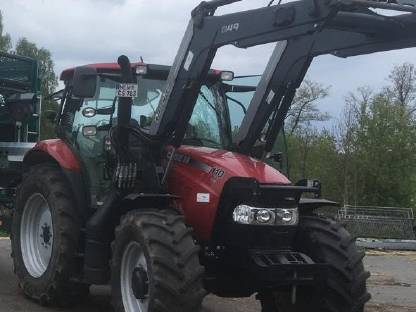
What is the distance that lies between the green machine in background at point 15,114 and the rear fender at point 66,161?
1.80 m

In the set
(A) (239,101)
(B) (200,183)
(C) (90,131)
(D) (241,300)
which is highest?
(A) (239,101)

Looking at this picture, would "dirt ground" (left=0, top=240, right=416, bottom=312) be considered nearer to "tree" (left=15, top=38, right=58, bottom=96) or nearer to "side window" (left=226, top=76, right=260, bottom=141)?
"side window" (left=226, top=76, right=260, bottom=141)

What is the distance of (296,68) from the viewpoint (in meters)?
6.57

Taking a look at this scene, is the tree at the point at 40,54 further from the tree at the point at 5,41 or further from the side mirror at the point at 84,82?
the side mirror at the point at 84,82

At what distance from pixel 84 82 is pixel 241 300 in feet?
11.7

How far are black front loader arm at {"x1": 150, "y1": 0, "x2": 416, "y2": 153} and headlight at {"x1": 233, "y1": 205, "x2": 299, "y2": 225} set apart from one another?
99 cm

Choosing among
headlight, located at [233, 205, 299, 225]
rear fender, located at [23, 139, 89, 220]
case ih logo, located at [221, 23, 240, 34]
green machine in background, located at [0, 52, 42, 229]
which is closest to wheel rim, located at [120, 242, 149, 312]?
headlight, located at [233, 205, 299, 225]

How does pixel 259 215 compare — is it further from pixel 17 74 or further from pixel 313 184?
pixel 17 74

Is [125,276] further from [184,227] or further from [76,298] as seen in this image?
[76,298]

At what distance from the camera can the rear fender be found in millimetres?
7031

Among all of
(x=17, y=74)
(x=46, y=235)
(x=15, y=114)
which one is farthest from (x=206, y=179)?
(x=17, y=74)

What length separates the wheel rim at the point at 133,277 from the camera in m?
5.72

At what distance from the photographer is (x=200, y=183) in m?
6.04

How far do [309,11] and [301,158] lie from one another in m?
34.5
